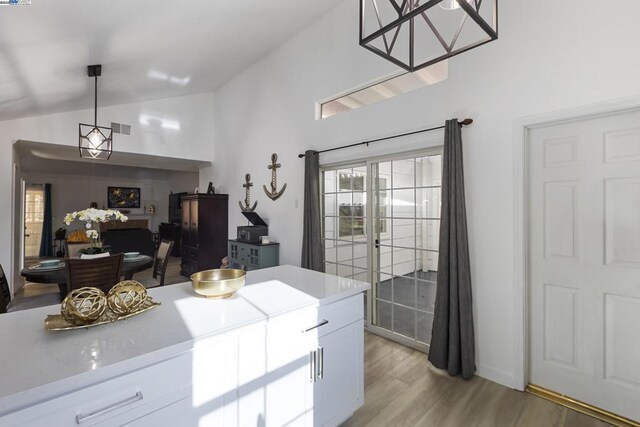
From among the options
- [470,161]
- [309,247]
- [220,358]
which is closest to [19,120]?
[309,247]

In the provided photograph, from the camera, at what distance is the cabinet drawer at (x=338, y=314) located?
1.57 m

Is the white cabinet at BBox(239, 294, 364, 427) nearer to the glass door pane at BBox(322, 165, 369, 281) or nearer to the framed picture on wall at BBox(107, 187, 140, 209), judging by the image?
the glass door pane at BBox(322, 165, 369, 281)

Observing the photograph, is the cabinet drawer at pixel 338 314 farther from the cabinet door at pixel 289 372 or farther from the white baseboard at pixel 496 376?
the white baseboard at pixel 496 376

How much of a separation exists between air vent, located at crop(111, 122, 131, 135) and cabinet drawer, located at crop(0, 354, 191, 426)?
5119mm

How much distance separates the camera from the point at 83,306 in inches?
44.9

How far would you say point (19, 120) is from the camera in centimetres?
413

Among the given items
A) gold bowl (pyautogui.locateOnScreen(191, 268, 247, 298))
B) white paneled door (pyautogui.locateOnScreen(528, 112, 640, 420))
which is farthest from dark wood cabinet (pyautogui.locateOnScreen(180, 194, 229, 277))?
white paneled door (pyautogui.locateOnScreen(528, 112, 640, 420))

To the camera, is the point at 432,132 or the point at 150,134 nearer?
the point at 432,132

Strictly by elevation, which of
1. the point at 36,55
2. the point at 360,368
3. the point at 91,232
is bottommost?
the point at 360,368

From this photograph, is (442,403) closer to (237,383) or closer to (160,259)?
(237,383)

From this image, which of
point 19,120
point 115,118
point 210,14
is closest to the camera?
point 210,14

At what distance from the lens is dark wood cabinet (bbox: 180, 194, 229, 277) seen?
543 centimetres

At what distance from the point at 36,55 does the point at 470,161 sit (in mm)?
3650

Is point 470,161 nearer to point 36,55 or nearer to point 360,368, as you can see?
point 360,368
